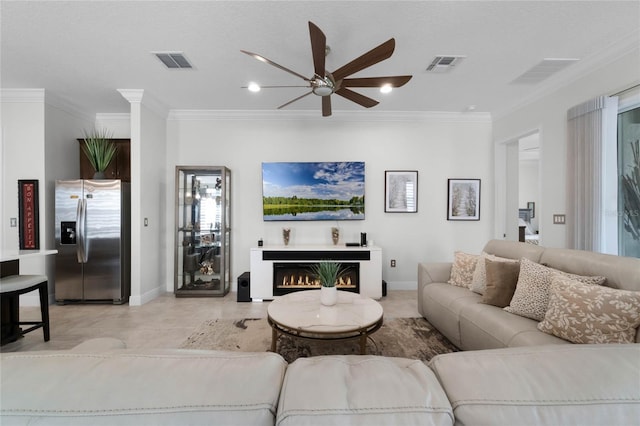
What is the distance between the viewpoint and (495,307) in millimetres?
2180

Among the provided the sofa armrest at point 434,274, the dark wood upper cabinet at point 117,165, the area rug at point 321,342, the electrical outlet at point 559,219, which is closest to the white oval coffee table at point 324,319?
the area rug at point 321,342

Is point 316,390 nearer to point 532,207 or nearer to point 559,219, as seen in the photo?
point 559,219

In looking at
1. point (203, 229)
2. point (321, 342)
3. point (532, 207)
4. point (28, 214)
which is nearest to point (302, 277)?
point (321, 342)

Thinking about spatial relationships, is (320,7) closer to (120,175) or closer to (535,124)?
(535,124)

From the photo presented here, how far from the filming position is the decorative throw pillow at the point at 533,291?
6.35 feet

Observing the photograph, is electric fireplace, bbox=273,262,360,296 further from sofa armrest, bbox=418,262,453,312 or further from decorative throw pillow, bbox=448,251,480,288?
decorative throw pillow, bbox=448,251,480,288

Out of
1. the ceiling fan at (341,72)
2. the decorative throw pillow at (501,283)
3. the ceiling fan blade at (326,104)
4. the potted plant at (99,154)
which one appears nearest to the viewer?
the ceiling fan at (341,72)

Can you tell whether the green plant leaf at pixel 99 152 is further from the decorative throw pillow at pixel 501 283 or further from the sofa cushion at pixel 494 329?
the decorative throw pillow at pixel 501 283

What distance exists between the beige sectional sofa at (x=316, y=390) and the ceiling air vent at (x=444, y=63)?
291cm

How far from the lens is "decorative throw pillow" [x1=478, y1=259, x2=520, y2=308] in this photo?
2180 millimetres

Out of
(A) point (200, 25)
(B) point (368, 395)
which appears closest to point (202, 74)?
(A) point (200, 25)

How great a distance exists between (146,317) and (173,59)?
116 inches

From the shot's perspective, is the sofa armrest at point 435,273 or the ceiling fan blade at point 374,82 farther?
the sofa armrest at point 435,273

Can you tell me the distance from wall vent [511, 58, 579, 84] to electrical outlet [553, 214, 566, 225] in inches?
64.5
